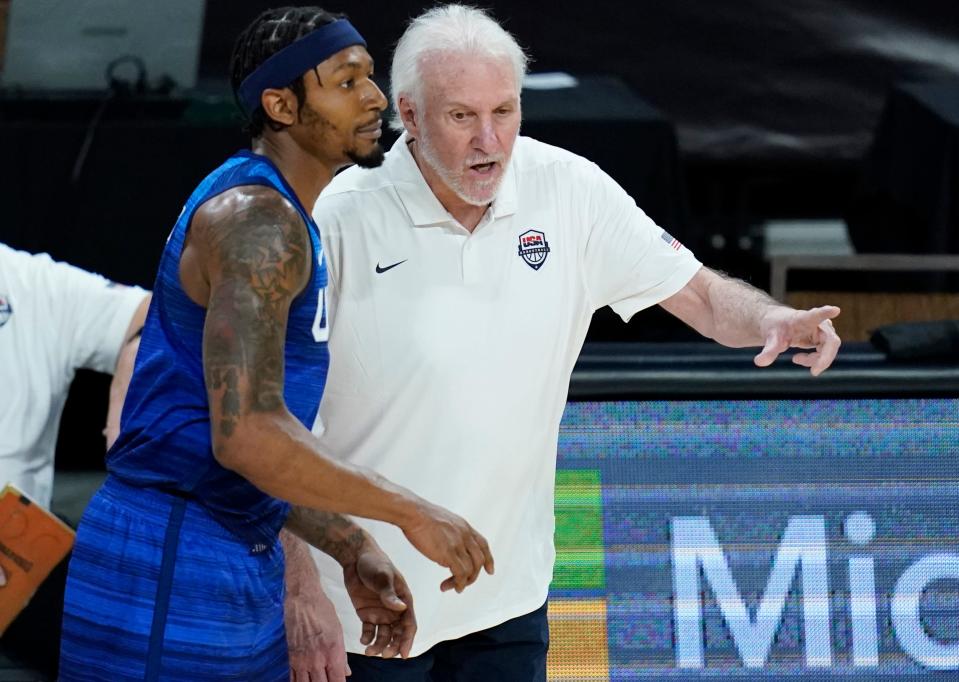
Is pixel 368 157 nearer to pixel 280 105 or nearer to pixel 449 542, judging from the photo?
pixel 280 105

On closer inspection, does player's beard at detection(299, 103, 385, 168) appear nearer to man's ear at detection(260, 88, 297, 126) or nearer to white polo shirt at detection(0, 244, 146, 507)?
man's ear at detection(260, 88, 297, 126)

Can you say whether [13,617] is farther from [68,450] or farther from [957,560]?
[957,560]

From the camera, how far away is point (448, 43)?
8.22ft

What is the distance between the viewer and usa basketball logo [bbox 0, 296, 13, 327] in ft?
11.8

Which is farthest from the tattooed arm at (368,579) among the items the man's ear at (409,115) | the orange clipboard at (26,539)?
the orange clipboard at (26,539)

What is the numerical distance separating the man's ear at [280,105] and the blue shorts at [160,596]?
54 cm

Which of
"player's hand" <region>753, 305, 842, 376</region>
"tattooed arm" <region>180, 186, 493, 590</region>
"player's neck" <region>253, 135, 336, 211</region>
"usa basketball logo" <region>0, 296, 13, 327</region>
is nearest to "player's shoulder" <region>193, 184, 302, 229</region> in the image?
"tattooed arm" <region>180, 186, 493, 590</region>

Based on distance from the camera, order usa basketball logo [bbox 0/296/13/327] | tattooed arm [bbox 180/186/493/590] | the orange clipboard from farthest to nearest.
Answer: usa basketball logo [bbox 0/296/13/327]
the orange clipboard
tattooed arm [bbox 180/186/493/590]

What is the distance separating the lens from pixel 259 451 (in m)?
1.89

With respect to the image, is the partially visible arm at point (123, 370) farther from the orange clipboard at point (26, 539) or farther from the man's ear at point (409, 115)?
the man's ear at point (409, 115)

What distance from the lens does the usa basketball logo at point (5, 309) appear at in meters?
3.59

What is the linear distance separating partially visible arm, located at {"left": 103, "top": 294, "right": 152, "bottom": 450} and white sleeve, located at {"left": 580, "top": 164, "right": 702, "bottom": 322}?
129 centimetres

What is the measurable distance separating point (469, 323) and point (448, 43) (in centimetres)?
46

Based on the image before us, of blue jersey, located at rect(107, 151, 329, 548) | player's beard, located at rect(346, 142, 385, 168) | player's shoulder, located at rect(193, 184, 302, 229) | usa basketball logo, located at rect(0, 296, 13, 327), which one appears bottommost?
blue jersey, located at rect(107, 151, 329, 548)
